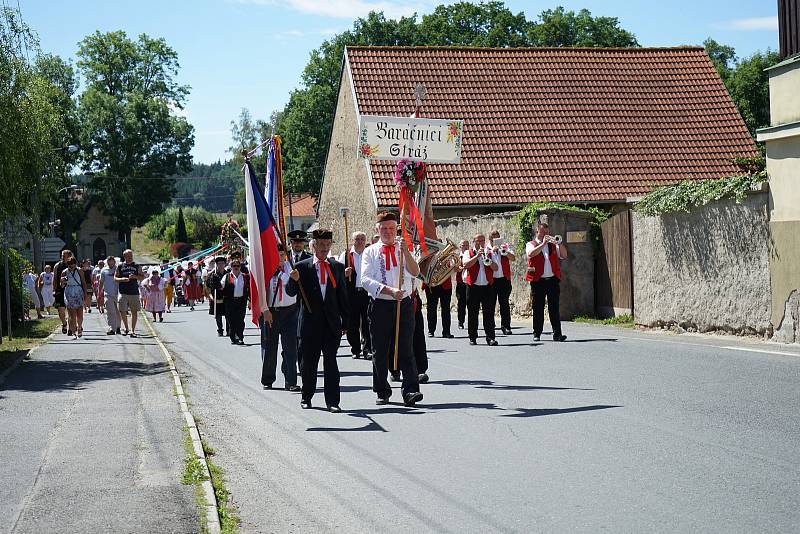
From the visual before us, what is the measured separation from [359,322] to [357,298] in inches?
37.9

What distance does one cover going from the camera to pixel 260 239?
12.9 meters

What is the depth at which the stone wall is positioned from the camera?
16844mm

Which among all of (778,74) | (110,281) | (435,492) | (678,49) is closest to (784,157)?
(778,74)

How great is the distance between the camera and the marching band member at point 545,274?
18516 mm

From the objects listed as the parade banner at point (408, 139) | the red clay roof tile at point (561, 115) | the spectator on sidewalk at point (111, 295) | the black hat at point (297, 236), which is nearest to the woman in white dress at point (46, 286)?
the spectator on sidewalk at point (111, 295)

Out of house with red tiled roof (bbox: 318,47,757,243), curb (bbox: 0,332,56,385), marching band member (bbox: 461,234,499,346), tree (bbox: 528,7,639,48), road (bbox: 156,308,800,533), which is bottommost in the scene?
road (bbox: 156,308,800,533)

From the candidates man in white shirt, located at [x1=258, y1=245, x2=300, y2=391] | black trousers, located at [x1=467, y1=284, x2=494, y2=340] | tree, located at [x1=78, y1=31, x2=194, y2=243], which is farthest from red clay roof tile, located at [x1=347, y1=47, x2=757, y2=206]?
tree, located at [x1=78, y1=31, x2=194, y2=243]

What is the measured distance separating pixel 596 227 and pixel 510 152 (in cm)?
1077

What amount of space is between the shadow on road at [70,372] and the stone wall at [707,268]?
879 cm

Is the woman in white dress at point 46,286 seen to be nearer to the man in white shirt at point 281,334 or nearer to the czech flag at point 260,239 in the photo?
the man in white shirt at point 281,334

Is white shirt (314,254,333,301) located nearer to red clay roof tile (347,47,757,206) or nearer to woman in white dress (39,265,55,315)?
red clay roof tile (347,47,757,206)

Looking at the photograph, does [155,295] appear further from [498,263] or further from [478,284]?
[478,284]

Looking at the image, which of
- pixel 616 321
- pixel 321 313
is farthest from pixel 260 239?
pixel 616 321

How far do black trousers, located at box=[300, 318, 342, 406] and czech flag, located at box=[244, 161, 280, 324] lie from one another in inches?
52.6
